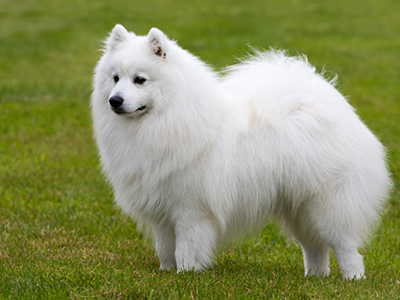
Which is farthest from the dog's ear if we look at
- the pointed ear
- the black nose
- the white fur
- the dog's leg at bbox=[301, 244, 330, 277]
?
the dog's leg at bbox=[301, 244, 330, 277]

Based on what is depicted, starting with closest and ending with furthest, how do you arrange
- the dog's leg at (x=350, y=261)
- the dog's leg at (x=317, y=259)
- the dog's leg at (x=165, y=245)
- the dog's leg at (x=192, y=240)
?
the dog's leg at (x=192, y=240) → the dog's leg at (x=350, y=261) → the dog's leg at (x=165, y=245) → the dog's leg at (x=317, y=259)

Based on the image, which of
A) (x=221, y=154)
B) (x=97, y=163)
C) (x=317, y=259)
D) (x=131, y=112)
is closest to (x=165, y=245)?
(x=221, y=154)

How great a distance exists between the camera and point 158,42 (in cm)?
424

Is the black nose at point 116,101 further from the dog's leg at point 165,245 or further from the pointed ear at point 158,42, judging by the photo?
the dog's leg at point 165,245

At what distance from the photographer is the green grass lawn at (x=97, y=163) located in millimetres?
4090

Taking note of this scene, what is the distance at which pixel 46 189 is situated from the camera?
6.99 m

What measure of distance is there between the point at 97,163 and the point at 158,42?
4.22 m

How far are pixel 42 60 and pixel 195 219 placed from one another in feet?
39.8

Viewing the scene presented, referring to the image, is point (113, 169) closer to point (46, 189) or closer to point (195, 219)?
point (195, 219)

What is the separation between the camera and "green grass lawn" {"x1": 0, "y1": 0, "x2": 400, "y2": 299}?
13.4 feet

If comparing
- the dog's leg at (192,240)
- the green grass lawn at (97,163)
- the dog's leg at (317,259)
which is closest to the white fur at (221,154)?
the dog's leg at (192,240)

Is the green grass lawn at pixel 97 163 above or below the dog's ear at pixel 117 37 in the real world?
below

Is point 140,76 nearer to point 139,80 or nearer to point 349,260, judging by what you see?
point 139,80

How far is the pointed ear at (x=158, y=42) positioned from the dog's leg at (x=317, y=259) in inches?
79.0
